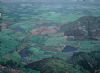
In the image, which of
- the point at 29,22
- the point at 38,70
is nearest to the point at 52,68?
the point at 38,70

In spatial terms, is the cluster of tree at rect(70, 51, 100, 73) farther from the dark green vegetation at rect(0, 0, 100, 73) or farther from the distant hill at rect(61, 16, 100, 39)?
the distant hill at rect(61, 16, 100, 39)

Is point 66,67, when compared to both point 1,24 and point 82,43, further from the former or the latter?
point 1,24

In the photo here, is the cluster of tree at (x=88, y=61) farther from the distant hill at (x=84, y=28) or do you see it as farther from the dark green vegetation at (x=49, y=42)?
the distant hill at (x=84, y=28)

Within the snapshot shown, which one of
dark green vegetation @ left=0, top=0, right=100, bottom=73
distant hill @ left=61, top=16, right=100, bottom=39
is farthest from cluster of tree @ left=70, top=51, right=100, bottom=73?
distant hill @ left=61, top=16, right=100, bottom=39

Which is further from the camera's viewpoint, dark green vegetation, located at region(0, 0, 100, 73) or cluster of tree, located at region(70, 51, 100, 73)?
dark green vegetation, located at region(0, 0, 100, 73)

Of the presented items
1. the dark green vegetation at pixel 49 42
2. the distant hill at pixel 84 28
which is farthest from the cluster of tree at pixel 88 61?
the distant hill at pixel 84 28

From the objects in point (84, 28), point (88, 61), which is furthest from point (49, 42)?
point (88, 61)

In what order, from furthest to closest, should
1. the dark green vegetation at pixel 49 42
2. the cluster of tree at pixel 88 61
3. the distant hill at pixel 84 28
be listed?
the distant hill at pixel 84 28 < the dark green vegetation at pixel 49 42 < the cluster of tree at pixel 88 61

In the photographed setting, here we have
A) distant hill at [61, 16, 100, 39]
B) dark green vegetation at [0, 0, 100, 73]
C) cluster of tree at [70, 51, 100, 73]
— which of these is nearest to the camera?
cluster of tree at [70, 51, 100, 73]
